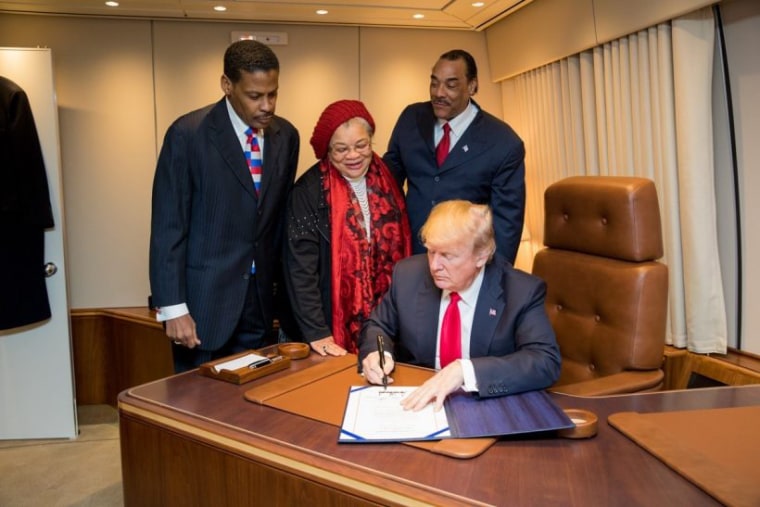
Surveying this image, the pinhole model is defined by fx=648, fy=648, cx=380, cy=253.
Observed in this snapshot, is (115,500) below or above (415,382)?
below

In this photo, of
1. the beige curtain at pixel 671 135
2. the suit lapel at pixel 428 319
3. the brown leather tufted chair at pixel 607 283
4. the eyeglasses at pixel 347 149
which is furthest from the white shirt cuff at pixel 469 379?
the beige curtain at pixel 671 135

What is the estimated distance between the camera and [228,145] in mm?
2213

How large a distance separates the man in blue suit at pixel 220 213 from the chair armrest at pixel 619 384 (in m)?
1.10

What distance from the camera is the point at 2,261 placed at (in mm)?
3234

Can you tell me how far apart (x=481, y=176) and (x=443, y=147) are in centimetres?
21

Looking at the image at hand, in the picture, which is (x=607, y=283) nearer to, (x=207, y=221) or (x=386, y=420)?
(x=386, y=420)

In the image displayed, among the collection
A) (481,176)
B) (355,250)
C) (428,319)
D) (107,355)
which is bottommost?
(107,355)

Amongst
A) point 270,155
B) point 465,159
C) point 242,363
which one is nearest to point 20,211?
point 270,155

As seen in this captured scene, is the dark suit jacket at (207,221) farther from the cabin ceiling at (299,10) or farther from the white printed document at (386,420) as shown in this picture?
the cabin ceiling at (299,10)

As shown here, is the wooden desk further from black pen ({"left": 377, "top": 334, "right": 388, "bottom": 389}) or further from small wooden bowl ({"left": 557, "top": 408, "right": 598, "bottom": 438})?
black pen ({"left": 377, "top": 334, "right": 388, "bottom": 389})

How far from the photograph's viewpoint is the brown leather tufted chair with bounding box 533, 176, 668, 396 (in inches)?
83.0

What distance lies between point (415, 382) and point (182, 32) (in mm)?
3159

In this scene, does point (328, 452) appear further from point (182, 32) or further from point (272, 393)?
point (182, 32)

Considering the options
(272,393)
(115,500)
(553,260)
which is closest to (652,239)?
(553,260)
